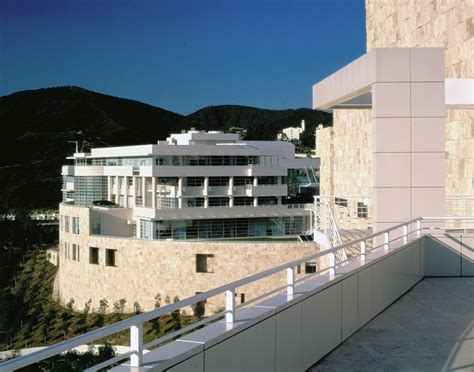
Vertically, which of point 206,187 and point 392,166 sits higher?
point 392,166

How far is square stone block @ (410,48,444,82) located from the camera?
11555 millimetres

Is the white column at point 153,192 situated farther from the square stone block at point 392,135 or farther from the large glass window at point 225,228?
the square stone block at point 392,135

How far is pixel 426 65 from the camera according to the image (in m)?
11.6

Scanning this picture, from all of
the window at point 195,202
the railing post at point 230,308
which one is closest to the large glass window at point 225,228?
the window at point 195,202

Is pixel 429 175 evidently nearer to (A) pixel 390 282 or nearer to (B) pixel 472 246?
(B) pixel 472 246

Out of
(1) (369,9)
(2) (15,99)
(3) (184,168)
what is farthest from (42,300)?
(2) (15,99)

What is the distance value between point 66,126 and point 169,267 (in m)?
112

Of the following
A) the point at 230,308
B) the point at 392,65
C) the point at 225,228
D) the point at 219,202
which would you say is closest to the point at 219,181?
the point at 219,202

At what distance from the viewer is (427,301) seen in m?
9.17

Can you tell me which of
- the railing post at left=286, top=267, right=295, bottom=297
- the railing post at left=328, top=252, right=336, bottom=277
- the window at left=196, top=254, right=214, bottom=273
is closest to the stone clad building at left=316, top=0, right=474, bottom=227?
the railing post at left=328, top=252, right=336, bottom=277

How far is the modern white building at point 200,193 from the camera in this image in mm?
49375

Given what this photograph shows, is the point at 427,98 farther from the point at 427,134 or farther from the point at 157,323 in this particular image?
the point at 157,323

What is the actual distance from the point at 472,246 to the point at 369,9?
18925 millimetres

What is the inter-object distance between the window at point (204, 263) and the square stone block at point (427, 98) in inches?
1189
